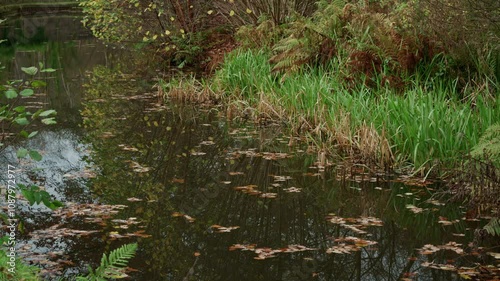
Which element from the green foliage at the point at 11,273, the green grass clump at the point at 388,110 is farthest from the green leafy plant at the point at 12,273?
the green grass clump at the point at 388,110

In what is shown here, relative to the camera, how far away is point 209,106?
42.2 feet

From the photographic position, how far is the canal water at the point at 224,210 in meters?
5.48

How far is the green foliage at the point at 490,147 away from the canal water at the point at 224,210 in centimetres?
64

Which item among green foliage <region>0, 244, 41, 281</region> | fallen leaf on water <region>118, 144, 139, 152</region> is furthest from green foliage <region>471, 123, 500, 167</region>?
fallen leaf on water <region>118, 144, 139, 152</region>

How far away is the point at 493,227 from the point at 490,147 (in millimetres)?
766

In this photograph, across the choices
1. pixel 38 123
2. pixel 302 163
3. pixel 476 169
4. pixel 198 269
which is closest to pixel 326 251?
pixel 198 269

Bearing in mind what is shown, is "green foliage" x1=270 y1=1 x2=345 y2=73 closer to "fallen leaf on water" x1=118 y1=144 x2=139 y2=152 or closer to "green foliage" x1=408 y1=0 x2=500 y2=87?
"green foliage" x1=408 y1=0 x2=500 y2=87

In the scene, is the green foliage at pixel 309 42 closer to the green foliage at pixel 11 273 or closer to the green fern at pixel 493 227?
the green fern at pixel 493 227

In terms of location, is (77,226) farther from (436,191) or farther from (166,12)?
(166,12)

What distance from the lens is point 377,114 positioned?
8.84 m

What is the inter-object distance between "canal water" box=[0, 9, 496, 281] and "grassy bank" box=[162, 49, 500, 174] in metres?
0.33

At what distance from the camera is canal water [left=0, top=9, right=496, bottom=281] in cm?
548

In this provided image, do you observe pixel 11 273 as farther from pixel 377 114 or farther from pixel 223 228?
pixel 377 114

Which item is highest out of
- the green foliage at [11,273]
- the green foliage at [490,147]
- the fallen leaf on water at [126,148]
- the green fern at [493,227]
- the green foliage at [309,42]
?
the green foliage at [309,42]
